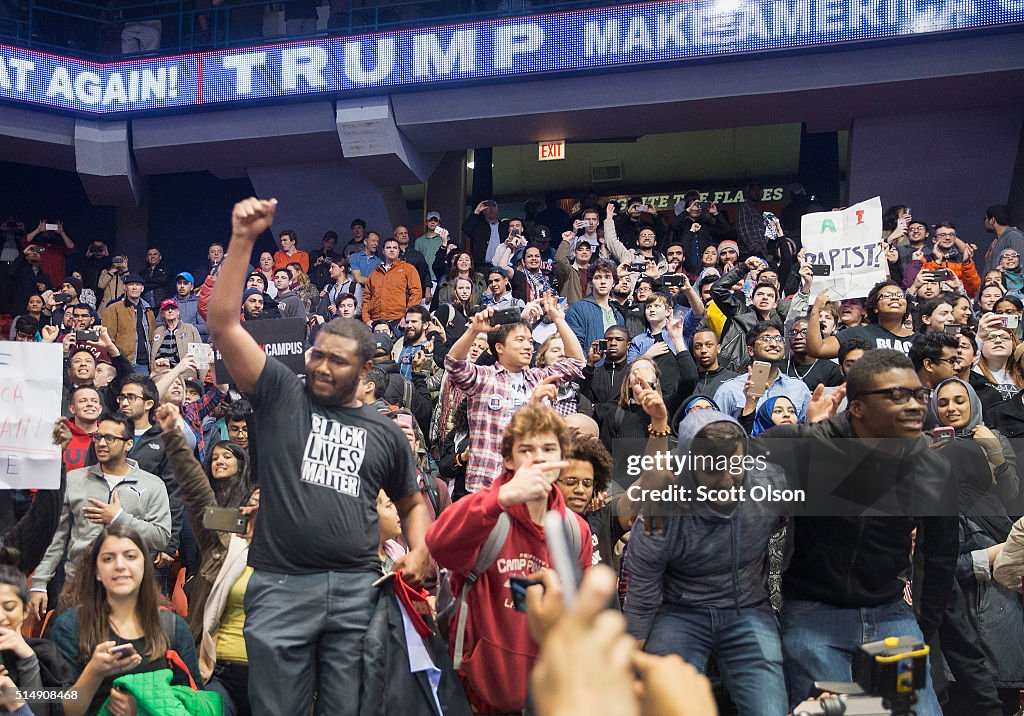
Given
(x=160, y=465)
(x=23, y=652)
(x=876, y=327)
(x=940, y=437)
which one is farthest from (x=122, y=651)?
(x=876, y=327)

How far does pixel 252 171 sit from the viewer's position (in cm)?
1669

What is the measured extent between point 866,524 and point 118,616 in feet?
9.29

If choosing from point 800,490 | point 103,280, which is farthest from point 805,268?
point 103,280

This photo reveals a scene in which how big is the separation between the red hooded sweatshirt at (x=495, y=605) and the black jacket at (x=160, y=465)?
260 cm

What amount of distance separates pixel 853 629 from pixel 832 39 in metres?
10.6

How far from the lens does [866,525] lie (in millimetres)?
3875

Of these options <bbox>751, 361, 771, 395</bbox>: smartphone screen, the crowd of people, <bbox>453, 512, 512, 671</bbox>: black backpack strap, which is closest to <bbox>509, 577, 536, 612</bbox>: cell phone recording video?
the crowd of people

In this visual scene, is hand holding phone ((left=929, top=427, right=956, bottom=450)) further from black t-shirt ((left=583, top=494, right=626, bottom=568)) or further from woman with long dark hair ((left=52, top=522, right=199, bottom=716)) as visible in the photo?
woman with long dark hair ((left=52, top=522, right=199, bottom=716))

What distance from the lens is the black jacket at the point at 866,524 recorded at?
3881 mm

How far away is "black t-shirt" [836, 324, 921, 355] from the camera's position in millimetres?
→ 6832

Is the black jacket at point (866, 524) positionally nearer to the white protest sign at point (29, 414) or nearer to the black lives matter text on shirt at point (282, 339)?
the black lives matter text on shirt at point (282, 339)

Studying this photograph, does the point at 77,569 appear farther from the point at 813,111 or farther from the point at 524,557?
the point at 813,111

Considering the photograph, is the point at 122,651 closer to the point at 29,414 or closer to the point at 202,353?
the point at 29,414

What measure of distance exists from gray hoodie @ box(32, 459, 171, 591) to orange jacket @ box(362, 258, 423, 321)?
19.3 feet
